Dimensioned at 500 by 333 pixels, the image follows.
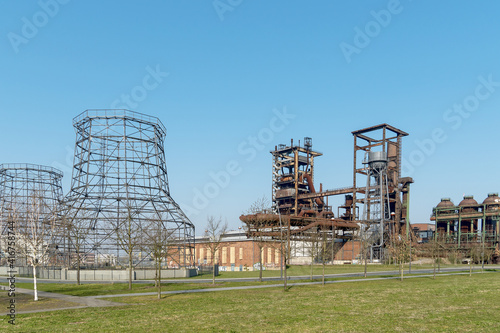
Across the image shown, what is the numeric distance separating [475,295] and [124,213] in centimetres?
4105

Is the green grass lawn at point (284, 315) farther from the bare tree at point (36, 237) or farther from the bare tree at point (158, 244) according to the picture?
the bare tree at point (36, 237)

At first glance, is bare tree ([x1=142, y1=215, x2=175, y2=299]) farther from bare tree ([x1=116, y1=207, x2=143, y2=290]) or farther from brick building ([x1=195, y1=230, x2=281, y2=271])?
brick building ([x1=195, y1=230, x2=281, y2=271])

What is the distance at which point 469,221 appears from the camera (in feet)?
379

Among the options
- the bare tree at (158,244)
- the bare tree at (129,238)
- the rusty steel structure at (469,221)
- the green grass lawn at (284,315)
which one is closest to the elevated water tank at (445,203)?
the rusty steel structure at (469,221)

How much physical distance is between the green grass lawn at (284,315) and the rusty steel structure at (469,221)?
79.2 metres

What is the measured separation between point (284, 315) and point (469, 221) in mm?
111590

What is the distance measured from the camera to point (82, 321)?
18375 mm

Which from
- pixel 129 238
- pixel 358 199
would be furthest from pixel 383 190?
pixel 129 238

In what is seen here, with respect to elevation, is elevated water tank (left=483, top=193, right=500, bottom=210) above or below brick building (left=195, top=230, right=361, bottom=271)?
above

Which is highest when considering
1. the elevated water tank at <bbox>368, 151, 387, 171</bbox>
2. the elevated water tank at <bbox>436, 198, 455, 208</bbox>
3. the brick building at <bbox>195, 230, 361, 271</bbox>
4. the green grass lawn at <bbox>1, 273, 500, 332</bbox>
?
the elevated water tank at <bbox>368, 151, 387, 171</bbox>

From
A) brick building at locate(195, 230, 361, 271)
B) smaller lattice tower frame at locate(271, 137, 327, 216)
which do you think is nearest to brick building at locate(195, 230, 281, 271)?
brick building at locate(195, 230, 361, 271)

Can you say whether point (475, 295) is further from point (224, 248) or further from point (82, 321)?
point (224, 248)

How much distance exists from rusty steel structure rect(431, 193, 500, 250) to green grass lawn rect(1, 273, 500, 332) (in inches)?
3118

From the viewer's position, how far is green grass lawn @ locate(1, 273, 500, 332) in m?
16.7
